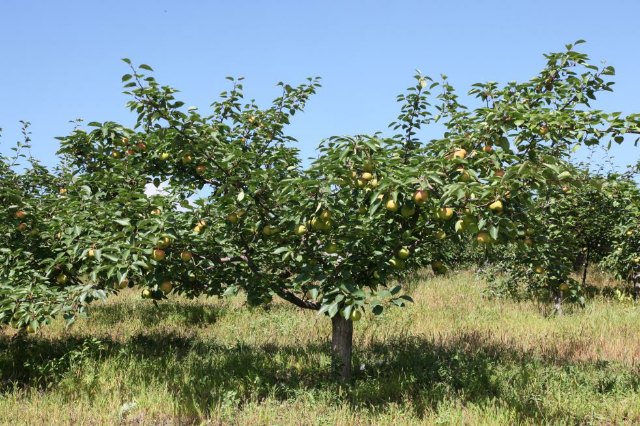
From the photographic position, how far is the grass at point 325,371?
147 inches

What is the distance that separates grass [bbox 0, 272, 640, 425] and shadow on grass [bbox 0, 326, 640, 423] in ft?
0.06

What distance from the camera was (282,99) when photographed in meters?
5.28

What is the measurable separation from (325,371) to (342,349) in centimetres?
48

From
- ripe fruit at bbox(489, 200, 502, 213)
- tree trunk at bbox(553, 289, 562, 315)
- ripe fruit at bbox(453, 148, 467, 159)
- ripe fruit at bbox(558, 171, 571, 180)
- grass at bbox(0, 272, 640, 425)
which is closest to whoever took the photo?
ripe fruit at bbox(558, 171, 571, 180)

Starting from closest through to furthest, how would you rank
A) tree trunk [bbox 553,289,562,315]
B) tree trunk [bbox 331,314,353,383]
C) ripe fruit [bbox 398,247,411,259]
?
ripe fruit [bbox 398,247,411,259] < tree trunk [bbox 331,314,353,383] < tree trunk [bbox 553,289,562,315]

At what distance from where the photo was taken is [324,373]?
4.80 meters

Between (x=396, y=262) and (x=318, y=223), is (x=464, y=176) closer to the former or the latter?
(x=396, y=262)

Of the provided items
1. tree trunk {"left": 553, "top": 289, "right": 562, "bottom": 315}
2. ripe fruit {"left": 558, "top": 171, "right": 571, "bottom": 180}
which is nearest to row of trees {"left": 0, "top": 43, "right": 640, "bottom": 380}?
ripe fruit {"left": 558, "top": 171, "right": 571, "bottom": 180}

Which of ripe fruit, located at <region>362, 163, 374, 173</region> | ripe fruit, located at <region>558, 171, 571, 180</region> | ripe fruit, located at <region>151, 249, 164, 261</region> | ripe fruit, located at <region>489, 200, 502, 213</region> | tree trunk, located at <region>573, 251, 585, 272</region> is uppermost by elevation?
ripe fruit, located at <region>362, 163, 374, 173</region>

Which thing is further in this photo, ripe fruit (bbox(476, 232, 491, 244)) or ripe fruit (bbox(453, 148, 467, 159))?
ripe fruit (bbox(453, 148, 467, 159))

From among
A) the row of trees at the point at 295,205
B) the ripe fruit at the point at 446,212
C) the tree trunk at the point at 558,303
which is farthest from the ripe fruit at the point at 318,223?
the tree trunk at the point at 558,303

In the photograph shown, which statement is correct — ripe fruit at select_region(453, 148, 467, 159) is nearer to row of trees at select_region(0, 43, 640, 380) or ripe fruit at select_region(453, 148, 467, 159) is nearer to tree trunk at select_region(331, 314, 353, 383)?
row of trees at select_region(0, 43, 640, 380)

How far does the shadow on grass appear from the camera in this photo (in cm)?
404

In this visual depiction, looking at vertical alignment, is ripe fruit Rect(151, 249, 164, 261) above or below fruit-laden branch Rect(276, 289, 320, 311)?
above
